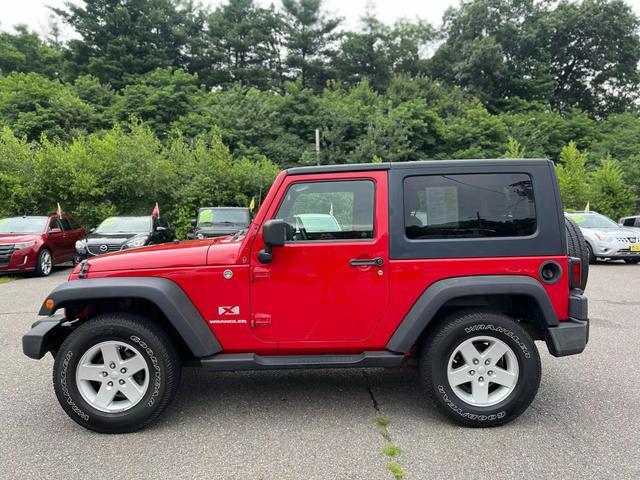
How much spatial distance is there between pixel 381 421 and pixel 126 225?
11.2 metres

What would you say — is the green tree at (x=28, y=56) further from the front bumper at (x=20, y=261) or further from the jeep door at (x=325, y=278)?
the jeep door at (x=325, y=278)

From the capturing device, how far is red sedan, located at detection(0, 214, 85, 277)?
11039 millimetres

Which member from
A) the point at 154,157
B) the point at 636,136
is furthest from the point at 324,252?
the point at 636,136

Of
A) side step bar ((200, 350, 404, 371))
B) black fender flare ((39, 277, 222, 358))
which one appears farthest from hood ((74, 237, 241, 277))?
side step bar ((200, 350, 404, 371))

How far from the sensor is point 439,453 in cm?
307

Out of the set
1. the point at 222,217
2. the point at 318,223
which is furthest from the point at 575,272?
the point at 222,217

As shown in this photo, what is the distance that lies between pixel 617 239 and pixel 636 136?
2750cm

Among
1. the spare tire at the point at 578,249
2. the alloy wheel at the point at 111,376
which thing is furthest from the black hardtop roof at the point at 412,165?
the alloy wheel at the point at 111,376

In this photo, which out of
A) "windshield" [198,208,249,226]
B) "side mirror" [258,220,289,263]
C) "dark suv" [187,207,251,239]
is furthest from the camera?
"windshield" [198,208,249,226]

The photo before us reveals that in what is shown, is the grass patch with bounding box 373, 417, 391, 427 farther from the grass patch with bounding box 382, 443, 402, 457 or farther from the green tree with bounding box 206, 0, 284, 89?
the green tree with bounding box 206, 0, 284, 89

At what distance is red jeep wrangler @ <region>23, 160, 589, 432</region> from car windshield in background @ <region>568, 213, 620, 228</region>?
451 inches

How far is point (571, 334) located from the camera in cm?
345

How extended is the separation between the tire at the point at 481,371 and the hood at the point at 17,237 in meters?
11.0

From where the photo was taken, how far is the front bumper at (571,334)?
344 centimetres
